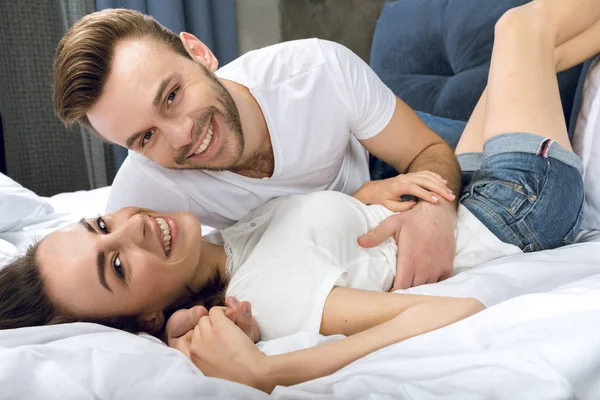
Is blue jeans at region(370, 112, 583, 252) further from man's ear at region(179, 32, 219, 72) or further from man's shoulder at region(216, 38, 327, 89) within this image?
man's ear at region(179, 32, 219, 72)

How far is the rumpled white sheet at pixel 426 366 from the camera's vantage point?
0.58m

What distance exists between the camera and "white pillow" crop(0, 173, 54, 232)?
4.95 feet

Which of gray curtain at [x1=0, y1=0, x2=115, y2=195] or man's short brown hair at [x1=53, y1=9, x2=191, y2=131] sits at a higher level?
man's short brown hair at [x1=53, y1=9, x2=191, y2=131]

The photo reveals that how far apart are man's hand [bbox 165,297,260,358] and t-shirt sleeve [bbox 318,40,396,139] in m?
0.58

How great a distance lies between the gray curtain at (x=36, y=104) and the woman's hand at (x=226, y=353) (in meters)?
1.97

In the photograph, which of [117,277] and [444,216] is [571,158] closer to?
[444,216]

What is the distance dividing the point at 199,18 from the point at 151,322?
213 centimetres

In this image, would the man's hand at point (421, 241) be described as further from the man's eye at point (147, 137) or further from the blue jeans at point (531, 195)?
the man's eye at point (147, 137)

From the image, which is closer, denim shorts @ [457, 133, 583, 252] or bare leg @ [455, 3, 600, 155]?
denim shorts @ [457, 133, 583, 252]

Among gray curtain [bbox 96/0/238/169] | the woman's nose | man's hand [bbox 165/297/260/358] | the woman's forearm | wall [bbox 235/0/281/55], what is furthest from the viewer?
wall [bbox 235/0/281/55]

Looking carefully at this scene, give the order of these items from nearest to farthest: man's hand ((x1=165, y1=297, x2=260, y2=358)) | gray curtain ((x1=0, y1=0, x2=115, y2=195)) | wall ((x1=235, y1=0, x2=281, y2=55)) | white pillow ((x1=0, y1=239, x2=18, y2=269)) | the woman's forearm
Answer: the woman's forearm < man's hand ((x1=165, y1=297, x2=260, y2=358)) < white pillow ((x1=0, y1=239, x2=18, y2=269)) < gray curtain ((x1=0, y1=0, x2=115, y2=195)) < wall ((x1=235, y1=0, x2=281, y2=55))

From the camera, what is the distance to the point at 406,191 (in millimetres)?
1151

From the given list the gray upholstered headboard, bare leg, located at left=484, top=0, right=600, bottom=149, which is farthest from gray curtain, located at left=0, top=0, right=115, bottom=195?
bare leg, located at left=484, top=0, right=600, bottom=149

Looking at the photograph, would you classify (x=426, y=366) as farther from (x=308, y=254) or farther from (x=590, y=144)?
(x=590, y=144)
